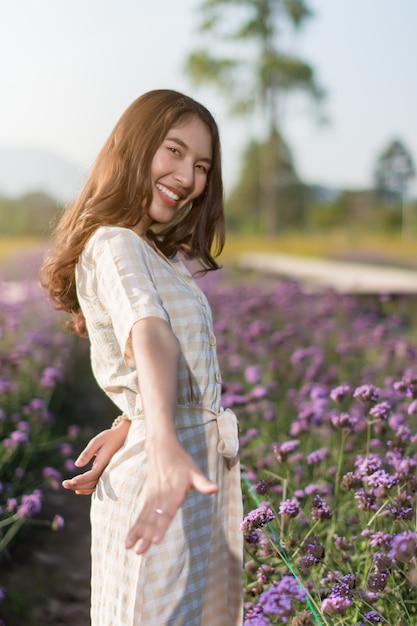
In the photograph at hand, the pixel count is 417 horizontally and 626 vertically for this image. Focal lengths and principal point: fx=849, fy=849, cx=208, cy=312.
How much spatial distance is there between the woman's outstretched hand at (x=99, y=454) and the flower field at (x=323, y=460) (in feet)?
0.98

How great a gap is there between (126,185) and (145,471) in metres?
0.50

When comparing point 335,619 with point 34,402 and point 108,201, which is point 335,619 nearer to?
point 108,201

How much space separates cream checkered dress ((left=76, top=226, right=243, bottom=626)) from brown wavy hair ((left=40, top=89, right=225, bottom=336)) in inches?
3.2

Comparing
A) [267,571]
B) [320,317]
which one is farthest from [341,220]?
[267,571]

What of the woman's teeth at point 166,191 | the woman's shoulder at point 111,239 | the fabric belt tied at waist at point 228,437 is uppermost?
the woman's teeth at point 166,191

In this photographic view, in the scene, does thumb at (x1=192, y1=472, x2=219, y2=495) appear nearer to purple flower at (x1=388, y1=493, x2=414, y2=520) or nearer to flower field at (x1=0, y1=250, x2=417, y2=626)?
flower field at (x1=0, y1=250, x2=417, y2=626)

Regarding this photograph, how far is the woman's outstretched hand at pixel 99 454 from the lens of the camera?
1.49 metres

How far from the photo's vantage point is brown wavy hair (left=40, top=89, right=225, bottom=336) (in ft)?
4.86

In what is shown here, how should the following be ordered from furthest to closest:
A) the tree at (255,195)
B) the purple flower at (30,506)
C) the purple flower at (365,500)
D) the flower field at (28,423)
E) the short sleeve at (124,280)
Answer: the tree at (255,195)
the flower field at (28,423)
the purple flower at (30,506)
the purple flower at (365,500)
the short sleeve at (124,280)

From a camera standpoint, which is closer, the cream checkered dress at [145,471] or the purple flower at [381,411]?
the cream checkered dress at [145,471]

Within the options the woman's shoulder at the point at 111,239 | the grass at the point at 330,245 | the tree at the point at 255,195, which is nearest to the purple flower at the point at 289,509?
the woman's shoulder at the point at 111,239

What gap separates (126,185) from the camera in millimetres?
1498

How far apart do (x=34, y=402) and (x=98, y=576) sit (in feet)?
6.14

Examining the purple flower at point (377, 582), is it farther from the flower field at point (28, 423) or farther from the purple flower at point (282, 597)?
the flower field at point (28, 423)
